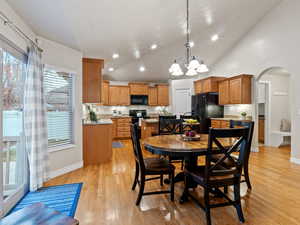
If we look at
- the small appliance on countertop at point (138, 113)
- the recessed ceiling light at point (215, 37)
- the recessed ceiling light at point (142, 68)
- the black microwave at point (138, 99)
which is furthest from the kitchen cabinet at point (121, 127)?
the recessed ceiling light at point (215, 37)

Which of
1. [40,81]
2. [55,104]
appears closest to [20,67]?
[40,81]

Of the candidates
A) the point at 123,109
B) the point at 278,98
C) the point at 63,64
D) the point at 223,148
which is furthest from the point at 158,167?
the point at 278,98

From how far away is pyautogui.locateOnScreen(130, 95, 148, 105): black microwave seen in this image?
→ 7.49m

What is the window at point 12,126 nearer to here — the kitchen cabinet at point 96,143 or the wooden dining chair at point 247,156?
the kitchen cabinet at point 96,143

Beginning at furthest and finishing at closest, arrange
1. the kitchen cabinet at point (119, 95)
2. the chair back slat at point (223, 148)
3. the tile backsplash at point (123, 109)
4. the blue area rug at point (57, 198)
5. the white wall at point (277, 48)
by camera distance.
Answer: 1. the tile backsplash at point (123, 109)
2. the kitchen cabinet at point (119, 95)
3. the white wall at point (277, 48)
4. the blue area rug at point (57, 198)
5. the chair back slat at point (223, 148)

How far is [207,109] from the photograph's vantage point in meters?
5.79

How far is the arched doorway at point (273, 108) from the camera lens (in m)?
5.64

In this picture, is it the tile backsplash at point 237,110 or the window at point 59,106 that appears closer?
the window at point 59,106

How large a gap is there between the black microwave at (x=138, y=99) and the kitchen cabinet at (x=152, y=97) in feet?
0.60

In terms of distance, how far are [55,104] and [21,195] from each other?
5.11 feet

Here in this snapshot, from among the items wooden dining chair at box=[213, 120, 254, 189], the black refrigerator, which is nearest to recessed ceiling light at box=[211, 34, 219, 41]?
the black refrigerator

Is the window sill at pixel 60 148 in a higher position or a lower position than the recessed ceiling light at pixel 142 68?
lower

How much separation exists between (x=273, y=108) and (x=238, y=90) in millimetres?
2083

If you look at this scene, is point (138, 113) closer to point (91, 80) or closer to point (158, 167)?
point (91, 80)
